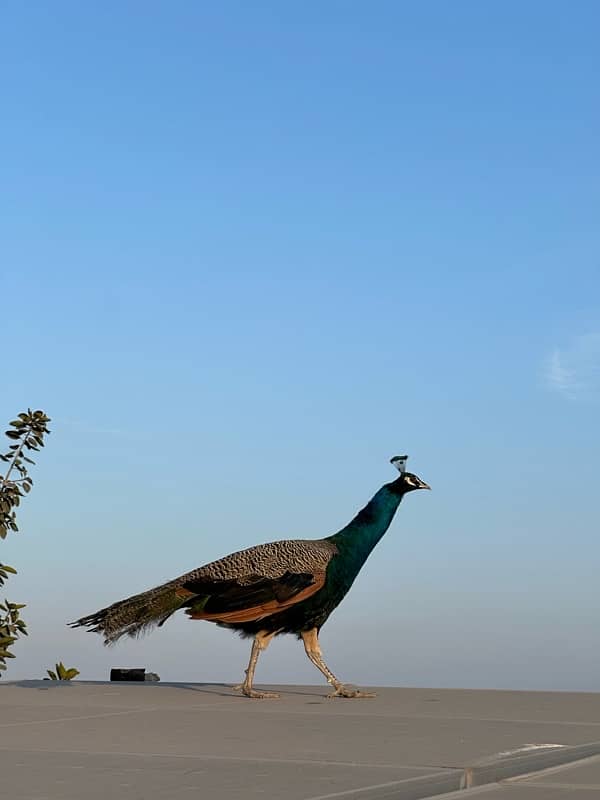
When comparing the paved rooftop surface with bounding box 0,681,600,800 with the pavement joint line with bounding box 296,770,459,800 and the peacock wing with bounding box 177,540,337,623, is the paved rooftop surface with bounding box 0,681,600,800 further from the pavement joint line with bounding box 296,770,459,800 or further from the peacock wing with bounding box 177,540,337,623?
the peacock wing with bounding box 177,540,337,623

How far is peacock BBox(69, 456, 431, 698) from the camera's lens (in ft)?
45.8

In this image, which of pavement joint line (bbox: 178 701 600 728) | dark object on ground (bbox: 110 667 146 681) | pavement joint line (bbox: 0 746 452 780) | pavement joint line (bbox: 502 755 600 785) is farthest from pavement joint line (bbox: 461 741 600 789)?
dark object on ground (bbox: 110 667 146 681)

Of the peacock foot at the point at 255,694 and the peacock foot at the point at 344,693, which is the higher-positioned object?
the peacock foot at the point at 344,693

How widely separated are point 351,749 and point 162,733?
5.97 feet

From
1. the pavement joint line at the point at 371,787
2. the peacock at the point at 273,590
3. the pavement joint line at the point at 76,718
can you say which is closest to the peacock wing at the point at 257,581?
the peacock at the point at 273,590

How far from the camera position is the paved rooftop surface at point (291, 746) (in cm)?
775

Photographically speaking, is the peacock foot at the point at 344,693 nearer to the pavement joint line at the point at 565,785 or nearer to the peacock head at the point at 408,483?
the peacock head at the point at 408,483

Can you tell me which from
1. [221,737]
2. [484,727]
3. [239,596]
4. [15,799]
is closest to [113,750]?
[221,737]

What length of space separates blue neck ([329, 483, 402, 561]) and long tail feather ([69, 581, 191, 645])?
1.76 metres

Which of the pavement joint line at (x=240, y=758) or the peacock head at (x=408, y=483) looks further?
the peacock head at (x=408, y=483)

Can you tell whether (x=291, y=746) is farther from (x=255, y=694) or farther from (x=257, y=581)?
(x=255, y=694)

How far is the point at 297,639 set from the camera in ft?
47.8

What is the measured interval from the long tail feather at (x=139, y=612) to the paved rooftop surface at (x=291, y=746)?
725mm

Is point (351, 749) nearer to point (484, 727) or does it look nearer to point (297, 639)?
point (484, 727)
